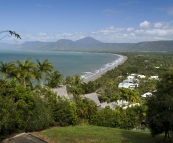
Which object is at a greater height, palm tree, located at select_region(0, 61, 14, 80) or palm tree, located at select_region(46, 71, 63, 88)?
palm tree, located at select_region(0, 61, 14, 80)

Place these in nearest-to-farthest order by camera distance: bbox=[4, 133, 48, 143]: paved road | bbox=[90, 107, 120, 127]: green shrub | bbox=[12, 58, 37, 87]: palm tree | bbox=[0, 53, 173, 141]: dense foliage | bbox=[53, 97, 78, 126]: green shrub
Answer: bbox=[0, 53, 173, 141]: dense foliage
bbox=[4, 133, 48, 143]: paved road
bbox=[53, 97, 78, 126]: green shrub
bbox=[90, 107, 120, 127]: green shrub
bbox=[12, 58, 37, 87]: palm tree

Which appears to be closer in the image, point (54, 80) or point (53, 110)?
point (53, 110)

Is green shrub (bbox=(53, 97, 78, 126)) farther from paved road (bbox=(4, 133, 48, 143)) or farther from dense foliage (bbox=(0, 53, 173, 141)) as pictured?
paved road (bbox=(4, 133, 48, 143))

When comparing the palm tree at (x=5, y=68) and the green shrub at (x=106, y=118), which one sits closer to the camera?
the green shrub at (x=106, y=118)

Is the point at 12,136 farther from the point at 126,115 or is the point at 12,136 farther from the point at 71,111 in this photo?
the point at 126,115

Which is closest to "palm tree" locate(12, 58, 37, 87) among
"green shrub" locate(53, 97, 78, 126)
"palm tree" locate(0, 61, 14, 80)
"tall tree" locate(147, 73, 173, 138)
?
"palm tree" locate(0, 61, 14, 80)

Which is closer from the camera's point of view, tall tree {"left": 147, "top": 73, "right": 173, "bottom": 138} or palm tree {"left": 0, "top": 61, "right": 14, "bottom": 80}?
tall tree {"left": 147, "top": 73, "right": 173, "bottom": 138}

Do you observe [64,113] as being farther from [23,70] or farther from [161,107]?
[161,107]

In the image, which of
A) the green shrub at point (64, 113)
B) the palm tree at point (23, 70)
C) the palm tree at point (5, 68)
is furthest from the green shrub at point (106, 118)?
the palm tree at point (5, 68)

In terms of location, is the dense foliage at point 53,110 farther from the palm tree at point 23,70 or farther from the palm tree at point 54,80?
the palm tree at point 54,80

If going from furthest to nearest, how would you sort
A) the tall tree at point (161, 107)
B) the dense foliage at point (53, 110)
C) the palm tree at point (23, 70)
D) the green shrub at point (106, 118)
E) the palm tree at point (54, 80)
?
the palm tree at point (54, 80) < the palm tree at point (23, 70) < the green shrub at point (106, 118) < the dense foliage at point (53, 110) < the tall tree at point (161, 107)

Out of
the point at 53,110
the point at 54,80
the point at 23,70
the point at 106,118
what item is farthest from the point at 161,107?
the point at 54,80
